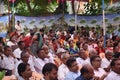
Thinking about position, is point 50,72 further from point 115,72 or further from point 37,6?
point 37,6

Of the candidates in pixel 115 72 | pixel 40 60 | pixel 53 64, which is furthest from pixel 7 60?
pixel 115 72

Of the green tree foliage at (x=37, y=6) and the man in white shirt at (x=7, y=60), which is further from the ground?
the man in white shirt at (x=7, y=60)

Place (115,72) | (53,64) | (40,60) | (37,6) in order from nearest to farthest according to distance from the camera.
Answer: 1. (53,64)
2. (115,72)
3. (40,60)
4. (37,6)

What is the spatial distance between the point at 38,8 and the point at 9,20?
→ 40.9ft

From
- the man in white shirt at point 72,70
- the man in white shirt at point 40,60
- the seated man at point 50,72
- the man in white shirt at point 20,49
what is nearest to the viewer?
the seated man at point 50,72

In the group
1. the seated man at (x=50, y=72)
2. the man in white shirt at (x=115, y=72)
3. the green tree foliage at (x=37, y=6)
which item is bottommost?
the green tree foliage at (x=37, y=6)

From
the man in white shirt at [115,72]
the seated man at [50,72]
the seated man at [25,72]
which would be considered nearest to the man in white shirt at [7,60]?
the seated man at [25,72]

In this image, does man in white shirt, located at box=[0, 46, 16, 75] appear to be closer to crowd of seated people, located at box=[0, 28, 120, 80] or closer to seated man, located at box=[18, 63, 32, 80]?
crowd of seated people, located at box=[0, 28, 120, 80]

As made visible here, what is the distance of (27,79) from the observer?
604cm

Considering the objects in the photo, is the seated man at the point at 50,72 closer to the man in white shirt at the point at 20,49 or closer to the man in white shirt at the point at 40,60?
the man in white shirt at the point at 40,60

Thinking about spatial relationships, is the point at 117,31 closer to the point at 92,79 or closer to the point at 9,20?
the point at 9,20

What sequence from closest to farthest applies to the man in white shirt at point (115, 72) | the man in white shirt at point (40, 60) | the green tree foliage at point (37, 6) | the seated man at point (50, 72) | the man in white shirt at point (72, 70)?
the seated man at point (50, 72), the man in white shirt at point (115, 72), the man in white shirt at point (72, 70), the man in white shirt at point (40, 60), the green tree foliage at point (37, 6)

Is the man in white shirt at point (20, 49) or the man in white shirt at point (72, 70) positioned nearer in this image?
the man in white shirt at point (72, 70)

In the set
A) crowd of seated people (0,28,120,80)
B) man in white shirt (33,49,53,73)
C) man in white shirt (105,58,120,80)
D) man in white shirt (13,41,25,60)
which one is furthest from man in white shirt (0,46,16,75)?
man in white shirt (105,58,120,80)
